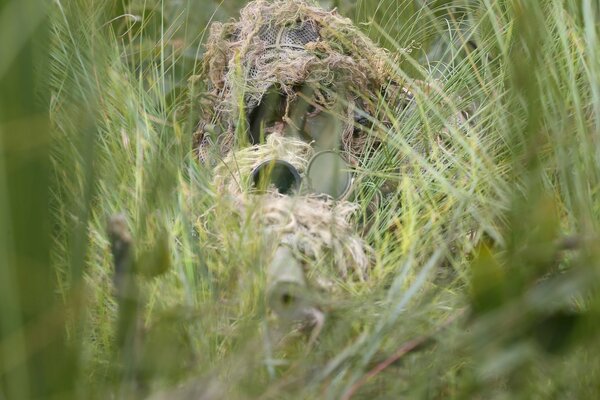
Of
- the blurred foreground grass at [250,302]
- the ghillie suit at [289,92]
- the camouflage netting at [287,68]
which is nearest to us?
the blurred foreground grass at [250,302]

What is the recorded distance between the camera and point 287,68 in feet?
3.75

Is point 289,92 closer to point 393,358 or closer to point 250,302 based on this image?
point 250,302

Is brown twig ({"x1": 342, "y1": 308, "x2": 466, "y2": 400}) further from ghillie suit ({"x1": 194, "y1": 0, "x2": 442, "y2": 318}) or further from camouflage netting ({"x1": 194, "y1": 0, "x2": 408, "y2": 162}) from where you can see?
camouflage netting ({"x1": 194, "y1": 0, "x2": 408, "y2": 162})

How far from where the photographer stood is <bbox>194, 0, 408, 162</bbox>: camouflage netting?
1101 millimetres

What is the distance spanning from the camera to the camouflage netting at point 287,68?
1.10 metres

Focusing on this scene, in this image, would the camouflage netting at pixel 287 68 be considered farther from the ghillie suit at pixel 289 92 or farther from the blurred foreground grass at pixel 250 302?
the blurred foreground grass at pixel 250 302

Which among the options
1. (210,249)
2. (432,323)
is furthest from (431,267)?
(210,249)

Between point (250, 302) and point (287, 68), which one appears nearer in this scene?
point (250, 302)

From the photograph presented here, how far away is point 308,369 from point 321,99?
2.51ft

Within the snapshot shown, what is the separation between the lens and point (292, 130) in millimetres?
1109

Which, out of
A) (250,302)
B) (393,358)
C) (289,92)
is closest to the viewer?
(393,358)

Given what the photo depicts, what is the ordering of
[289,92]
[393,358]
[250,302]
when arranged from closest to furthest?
[393,358], [250,302], [289,92]

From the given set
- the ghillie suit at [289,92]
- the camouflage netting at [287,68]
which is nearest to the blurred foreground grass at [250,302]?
the ghillie suit at [289,92]

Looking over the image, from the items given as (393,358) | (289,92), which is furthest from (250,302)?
(289,92)
